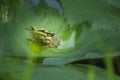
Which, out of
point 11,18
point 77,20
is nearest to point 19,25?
point 11,18

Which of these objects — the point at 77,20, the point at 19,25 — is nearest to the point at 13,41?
the point at 19,25

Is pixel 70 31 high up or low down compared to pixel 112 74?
up

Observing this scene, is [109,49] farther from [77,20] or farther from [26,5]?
[26,5]

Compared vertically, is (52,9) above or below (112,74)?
above

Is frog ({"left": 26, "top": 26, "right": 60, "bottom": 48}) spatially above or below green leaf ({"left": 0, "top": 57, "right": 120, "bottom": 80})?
above

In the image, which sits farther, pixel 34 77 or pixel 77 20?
pixel 77 20

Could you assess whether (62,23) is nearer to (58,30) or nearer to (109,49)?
(58,30)

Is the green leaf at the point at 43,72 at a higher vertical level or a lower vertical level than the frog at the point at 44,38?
lower

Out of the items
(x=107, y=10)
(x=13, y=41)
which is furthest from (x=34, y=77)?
(x=107, y=10)

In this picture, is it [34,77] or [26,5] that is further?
[26,5]
